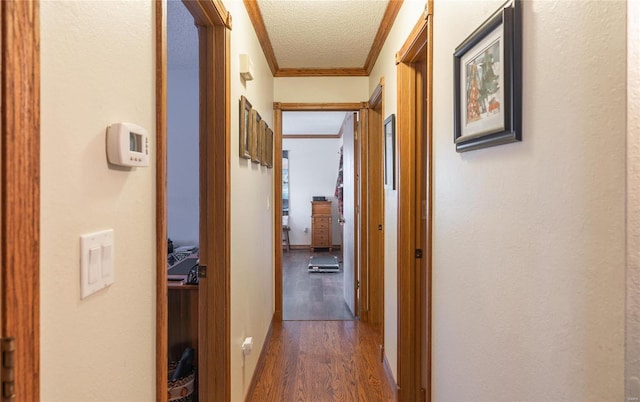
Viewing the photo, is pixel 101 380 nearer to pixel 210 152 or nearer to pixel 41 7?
pixel 41 7

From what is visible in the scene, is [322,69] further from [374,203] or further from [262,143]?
[374,203]

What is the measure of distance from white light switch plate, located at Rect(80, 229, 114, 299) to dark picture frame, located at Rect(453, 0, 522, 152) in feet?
3.21

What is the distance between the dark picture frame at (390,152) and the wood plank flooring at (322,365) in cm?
136

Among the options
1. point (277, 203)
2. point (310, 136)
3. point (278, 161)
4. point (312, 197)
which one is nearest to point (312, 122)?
point (310, 136)

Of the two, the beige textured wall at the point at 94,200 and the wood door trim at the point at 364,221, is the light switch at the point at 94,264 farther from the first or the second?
the wood door trim at the point at 364,221

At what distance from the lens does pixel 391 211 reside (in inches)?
101

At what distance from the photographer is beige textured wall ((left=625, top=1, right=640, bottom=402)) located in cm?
63

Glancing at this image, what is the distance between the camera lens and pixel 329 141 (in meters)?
8.13

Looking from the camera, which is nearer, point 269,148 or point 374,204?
point 269,148

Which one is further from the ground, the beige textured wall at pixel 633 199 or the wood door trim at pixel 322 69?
the wood door trim at pixel 322 69

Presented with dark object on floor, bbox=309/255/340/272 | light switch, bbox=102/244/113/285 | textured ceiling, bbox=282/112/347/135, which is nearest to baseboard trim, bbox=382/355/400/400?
light switch, bbox=102/244/113/285

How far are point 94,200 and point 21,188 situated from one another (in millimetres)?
202

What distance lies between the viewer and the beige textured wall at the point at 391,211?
225 centimetres

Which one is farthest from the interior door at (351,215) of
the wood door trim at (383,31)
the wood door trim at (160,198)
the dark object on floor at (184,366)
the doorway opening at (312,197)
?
the wood door trim at (160,198)
